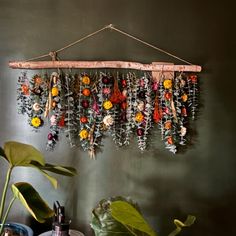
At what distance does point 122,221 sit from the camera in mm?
979

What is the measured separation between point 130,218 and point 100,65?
922mm

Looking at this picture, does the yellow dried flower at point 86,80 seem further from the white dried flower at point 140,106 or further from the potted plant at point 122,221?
the potted plant at point 122,221

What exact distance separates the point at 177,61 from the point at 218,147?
517mm

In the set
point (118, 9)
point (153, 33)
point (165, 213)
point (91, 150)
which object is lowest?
point (165, 213)

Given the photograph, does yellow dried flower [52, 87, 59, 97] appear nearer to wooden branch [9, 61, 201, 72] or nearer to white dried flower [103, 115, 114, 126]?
wooden branch [9, 61, 201, 72]

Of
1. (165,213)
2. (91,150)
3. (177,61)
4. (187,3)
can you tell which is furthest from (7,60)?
(165,213)

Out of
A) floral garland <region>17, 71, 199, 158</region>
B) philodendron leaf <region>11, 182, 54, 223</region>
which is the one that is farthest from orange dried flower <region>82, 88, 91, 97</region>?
philodendron leaf <region>11, 182, 54, 223</region>

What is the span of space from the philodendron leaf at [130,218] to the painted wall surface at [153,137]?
2.43 ft

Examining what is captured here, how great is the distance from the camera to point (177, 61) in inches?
69.3

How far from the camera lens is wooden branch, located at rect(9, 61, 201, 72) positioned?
167cm

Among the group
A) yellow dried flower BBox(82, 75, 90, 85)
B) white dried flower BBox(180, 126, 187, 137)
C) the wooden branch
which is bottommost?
white dried flower BBox(180, 126, 187, 137)

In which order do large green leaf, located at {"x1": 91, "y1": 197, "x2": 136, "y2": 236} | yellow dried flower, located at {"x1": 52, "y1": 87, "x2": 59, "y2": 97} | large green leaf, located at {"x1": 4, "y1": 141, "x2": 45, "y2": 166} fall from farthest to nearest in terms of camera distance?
1. yellow dried flower, located at {"x1": 52, "y1": 87, "x2": 59, "y2": 97}
2. large green leaf, located at {"x1": 91, "y1": 197, "x2": 136, "y2": 236}
3. large green leaf, located at {"x1": 4, "y1": 141, "x2": 45, "y2": 166}

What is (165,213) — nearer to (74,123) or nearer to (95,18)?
(74,123)

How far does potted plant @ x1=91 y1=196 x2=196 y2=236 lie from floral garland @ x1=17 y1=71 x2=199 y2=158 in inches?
17.8
